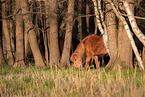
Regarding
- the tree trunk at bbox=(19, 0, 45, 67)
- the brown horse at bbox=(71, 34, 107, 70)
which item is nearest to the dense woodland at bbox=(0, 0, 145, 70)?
the tree trunk at bbox=(19, 0, 45, 67)

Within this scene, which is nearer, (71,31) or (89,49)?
(89,49)

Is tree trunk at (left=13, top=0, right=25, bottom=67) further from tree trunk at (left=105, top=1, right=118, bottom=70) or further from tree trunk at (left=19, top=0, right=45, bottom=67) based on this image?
tree trunk at (left=105, top=1, right=118, bottom=70)

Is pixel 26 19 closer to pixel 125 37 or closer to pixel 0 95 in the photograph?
pixel 125 37

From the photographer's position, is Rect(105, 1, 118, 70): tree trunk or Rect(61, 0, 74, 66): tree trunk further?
Rect(61, 0, 74, 66): tree trunk

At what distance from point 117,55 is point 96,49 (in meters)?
1.68

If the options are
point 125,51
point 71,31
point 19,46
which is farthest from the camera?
point 19,46

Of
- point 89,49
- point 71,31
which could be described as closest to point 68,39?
point 71,31

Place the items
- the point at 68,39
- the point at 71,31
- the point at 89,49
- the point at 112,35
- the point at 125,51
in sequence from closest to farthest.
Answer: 1. the point at 125,51
2. the point at 112,35
3. the point at 89,49
4. the point at 68,39
5. the point at 71,31

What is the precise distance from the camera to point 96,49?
10.4m

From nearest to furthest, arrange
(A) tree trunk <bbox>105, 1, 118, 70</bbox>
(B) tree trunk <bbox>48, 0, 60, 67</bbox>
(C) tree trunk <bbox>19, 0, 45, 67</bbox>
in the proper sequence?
(A) tree trunk <bbox>105, 1, 118, 70</bbox>
(B) tree trunk <bbox>48, 0, 60, 67</bbox>
(C) tree trunk <bbox>19, 0, 45, 67</bbox>

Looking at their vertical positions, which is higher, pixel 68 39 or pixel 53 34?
pixel 53 34

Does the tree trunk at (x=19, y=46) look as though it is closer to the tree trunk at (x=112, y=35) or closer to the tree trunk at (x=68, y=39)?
the tree trunk at (x=68, y=39)

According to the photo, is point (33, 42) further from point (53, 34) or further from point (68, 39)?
point (68, 39)

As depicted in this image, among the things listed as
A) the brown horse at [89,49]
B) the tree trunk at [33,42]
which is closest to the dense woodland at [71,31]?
the tree trunk at [33,42]
